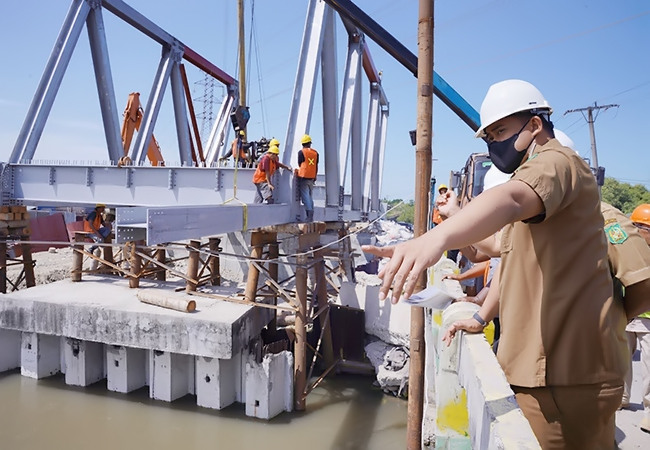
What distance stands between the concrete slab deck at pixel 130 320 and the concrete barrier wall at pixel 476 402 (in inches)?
251

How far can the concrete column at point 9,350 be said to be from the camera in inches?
432

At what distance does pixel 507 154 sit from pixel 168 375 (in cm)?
998

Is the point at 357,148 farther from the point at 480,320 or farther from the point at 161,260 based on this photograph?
the point at 480,320

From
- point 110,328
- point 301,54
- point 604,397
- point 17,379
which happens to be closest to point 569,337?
point 604,397

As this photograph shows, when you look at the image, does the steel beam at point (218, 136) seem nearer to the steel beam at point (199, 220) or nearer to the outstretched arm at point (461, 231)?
the steel beam at point (199, 220)

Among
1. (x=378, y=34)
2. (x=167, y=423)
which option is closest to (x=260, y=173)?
(x=378, y=34)

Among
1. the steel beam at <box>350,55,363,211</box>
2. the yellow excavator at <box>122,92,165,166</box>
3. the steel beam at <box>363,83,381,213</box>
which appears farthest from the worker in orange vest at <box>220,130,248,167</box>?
the yellow excavator at <box>122,92,165,166</box>

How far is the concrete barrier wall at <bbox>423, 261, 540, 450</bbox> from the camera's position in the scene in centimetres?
133

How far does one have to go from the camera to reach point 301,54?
914cm

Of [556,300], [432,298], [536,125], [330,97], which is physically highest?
[330,97]

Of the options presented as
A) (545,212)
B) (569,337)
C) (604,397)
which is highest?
(545,212)

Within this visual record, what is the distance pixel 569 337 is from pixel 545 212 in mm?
651

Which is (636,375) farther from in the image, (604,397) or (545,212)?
(545,212)

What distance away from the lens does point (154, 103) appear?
14820 millimetres
